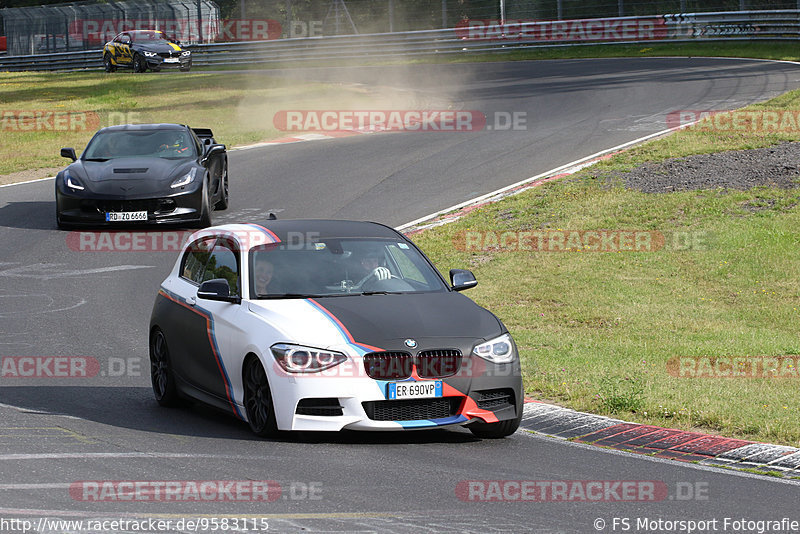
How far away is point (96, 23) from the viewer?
59.2m

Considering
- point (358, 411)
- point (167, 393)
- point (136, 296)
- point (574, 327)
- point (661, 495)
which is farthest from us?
point (136, 296)

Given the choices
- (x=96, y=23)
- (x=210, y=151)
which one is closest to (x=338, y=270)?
(x=210, y=151)

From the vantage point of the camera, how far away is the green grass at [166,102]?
29.1 m

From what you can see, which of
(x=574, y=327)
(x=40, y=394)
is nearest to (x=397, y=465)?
(x=40, y=394)

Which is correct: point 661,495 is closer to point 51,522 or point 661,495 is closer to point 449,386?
point 449,386

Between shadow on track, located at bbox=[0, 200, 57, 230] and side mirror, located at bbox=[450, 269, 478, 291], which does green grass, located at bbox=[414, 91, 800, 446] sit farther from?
shadow on track, located at bbox=[0, 200, 57, 230]

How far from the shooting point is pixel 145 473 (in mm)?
6793

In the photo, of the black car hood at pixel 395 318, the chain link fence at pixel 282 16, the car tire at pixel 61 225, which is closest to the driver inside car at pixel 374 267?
the black car hood at pixel 395 318

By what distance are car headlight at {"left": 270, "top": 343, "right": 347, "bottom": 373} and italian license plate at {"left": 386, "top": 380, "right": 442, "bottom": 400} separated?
0.37 meters

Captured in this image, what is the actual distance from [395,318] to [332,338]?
507 millimetres

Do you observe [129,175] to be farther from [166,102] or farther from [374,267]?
[166,102]

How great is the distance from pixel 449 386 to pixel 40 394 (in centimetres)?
370

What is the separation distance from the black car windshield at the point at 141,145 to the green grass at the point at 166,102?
6790 millimetres

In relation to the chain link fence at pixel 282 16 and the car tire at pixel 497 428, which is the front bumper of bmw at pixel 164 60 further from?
the car tire at pixel 497 428
